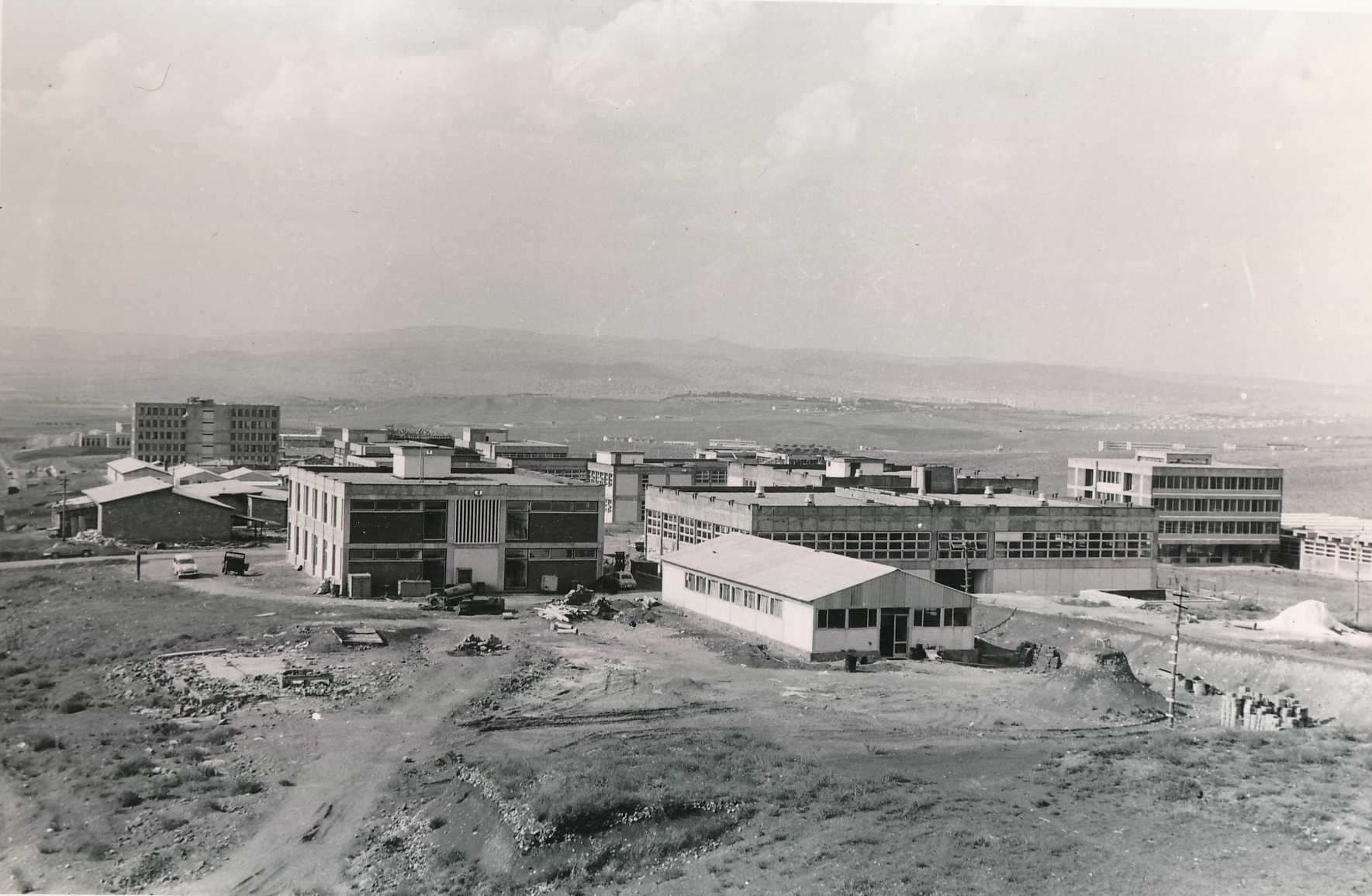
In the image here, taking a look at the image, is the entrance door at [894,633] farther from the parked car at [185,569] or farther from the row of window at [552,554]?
the parked car at [185,569]

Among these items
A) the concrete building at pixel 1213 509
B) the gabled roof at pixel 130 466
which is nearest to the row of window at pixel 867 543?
the concrete building at pixel 1213 509

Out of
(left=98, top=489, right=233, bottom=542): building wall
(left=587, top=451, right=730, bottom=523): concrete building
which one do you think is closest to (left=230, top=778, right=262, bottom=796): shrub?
(left=98, top=489, right=233, bottom=542): building wall

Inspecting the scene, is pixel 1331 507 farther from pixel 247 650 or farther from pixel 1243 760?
pixel 247 650

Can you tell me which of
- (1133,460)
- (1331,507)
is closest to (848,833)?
(1133,460)

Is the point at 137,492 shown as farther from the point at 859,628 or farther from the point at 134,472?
the point at 859,628

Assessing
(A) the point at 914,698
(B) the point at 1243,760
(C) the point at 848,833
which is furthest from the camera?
(A) the point at 914,698

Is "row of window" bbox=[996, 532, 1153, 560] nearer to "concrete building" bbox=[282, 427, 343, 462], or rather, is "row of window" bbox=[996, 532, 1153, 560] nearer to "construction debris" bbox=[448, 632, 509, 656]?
"construction debris" bbox=[448, 632, 509, 656]

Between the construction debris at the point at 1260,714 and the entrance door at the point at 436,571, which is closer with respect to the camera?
the construction debris at the point at 1260,714
